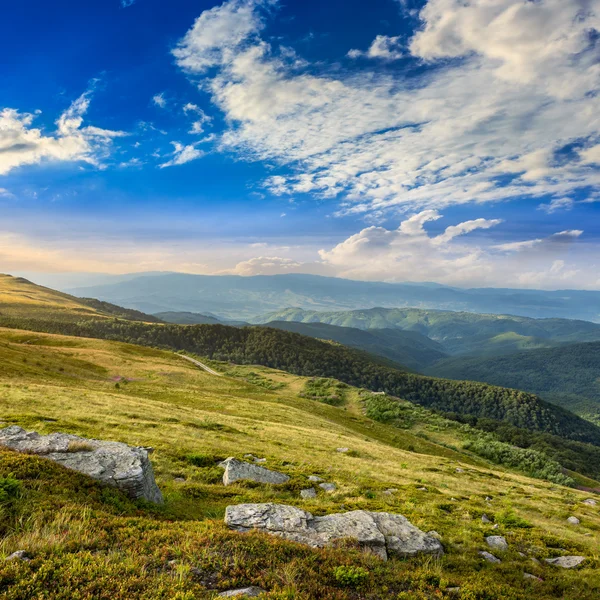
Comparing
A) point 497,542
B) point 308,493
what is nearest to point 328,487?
point 308,493

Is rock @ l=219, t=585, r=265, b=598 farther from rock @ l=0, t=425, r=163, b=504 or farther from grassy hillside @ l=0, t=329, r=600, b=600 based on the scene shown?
rock @ l=0, t=425, r=163, b=504

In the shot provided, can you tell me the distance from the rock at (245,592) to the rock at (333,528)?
2479 mm

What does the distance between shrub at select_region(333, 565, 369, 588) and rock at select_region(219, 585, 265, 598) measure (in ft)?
5.99

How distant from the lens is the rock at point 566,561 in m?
11.0

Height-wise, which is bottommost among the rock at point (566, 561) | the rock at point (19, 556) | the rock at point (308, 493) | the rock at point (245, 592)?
the rock at point (308, 493)

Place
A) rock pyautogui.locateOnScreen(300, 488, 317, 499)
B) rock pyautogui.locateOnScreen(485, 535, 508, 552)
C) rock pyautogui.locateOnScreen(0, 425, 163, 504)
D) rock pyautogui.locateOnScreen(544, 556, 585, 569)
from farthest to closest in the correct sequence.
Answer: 1. rock pyautogui.locateOnScreen(300, 488, 317, 499)
2. rock pyautogui.locateOnScreen(485, 535, 508, 552)
3. rock pyautogui.locateOnScreen(544, 556, 585, 569)
4. rock pyautogui.locateOnScreen(0, 425, 163, 504)

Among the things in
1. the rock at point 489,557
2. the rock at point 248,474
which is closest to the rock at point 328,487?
the rock at point 248,474

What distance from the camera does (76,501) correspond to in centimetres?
825

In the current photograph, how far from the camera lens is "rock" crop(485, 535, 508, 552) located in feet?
38.1

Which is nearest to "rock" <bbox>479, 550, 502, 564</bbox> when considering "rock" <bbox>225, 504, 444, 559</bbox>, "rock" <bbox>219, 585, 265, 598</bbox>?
"rock" <bbox>225, 504, 444, 559</bbox>

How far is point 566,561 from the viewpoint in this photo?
1135 centimetres

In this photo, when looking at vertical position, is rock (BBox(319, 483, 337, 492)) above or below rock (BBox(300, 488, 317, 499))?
below

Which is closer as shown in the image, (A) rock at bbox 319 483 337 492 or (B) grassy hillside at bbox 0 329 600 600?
(B) grassy hillside at bbox 0 329 600 600

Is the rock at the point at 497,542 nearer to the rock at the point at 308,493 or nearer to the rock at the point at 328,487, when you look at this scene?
the rock at the point at 328,487
